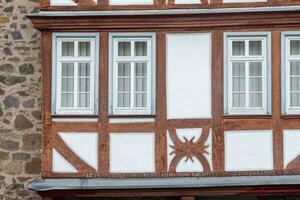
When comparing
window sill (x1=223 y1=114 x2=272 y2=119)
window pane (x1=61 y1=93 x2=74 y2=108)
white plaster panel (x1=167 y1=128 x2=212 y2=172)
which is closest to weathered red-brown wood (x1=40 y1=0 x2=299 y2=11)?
window pane (x1=61 y1=93 x2=74 y2=108)

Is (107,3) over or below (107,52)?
over

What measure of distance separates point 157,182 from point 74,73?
259 cm

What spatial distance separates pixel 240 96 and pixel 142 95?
183 cm

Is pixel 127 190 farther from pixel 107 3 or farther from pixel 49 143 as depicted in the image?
pixel 107 3

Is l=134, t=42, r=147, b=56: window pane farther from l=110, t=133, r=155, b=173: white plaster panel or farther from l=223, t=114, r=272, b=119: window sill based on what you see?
l=223, t=114, r=272, b=119: window sill

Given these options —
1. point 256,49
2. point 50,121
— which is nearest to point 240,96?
point 256,49

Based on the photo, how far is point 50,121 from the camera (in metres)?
15.1

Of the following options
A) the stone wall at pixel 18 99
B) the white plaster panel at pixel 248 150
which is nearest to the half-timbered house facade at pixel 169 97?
the white plaster panel at pixel 248 150

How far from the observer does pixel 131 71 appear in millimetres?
Answer: 15234

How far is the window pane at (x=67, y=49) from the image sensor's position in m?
15.4

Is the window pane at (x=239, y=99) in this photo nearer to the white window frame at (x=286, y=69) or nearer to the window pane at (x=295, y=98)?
the white window frame at (x=286, y=69)

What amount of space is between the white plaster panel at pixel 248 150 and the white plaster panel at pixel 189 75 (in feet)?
2.24

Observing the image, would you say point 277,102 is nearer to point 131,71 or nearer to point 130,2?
point 131,71

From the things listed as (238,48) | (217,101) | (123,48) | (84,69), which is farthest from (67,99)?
(238,48)
